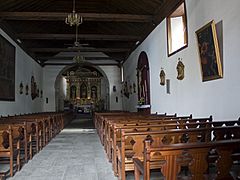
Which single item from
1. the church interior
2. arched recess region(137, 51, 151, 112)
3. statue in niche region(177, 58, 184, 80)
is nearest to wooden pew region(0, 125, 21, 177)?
the church interior

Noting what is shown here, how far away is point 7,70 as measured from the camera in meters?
9.68

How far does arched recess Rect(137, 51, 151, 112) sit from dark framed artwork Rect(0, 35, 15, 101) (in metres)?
5.49

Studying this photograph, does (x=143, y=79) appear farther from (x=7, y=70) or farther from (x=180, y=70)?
(x=7, y=70)

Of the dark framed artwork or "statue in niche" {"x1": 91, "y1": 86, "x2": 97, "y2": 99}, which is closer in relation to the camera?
the dark framed artwork

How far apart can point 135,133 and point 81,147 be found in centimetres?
427

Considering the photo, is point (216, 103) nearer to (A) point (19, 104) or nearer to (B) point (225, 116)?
(B) point (225, 116)

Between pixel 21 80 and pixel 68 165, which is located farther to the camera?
pixel 21 80

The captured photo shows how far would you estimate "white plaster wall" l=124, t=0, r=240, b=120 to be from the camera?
4.61m

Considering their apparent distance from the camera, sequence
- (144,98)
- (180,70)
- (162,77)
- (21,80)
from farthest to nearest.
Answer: (21,80) < (144,98) < (162,77) < (180,70)

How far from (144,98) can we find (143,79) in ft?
2.93

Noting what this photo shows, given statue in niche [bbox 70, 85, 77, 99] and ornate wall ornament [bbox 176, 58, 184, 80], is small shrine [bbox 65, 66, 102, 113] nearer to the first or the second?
statue in niche [bbox 70, 85, 77, 99]

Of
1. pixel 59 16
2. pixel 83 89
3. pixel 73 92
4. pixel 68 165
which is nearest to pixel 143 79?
pixel 59 16

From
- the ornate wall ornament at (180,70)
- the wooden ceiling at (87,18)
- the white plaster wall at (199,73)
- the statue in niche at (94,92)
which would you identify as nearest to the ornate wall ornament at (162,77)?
the white plaster wall at (199,73)

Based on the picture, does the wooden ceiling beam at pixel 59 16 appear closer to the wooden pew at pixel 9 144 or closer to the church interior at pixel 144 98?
the church interior at pixel 144 98
